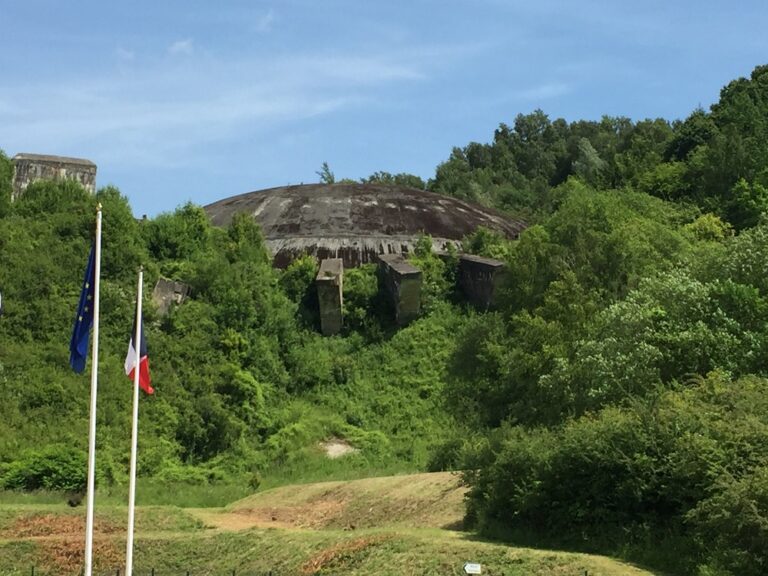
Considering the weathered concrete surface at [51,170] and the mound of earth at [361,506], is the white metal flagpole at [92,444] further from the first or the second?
the weathered concrete surface at [51,170]

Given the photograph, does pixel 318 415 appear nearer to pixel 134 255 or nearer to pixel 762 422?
pixel 134 255

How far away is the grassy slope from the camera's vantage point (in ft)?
61.5

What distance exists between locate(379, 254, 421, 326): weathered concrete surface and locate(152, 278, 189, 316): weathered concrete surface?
7361mm

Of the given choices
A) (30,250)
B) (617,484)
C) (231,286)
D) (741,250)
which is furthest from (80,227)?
(617,484)

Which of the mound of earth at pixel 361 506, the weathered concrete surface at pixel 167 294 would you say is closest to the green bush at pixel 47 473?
the mound of earth at pixel 361 506

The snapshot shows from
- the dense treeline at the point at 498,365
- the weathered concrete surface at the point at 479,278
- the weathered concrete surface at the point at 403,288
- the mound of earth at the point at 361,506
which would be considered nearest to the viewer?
the dense treeline at the point at 498,365

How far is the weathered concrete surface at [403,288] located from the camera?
43.3 m

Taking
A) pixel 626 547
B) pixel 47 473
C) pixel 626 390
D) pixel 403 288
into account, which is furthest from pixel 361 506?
pixel 403 288

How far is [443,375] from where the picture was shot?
40750 millimetres

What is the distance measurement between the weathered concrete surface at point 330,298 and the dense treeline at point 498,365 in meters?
0.61

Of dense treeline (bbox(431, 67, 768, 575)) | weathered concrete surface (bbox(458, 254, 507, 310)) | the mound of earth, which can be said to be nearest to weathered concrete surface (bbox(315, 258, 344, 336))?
weathered concrete surface (bbox(458, 254, 507, 310))

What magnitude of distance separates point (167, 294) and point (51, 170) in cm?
914

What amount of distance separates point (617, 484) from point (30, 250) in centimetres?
2829

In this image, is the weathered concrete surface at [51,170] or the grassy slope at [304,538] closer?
the grassy slope at [304,538]
